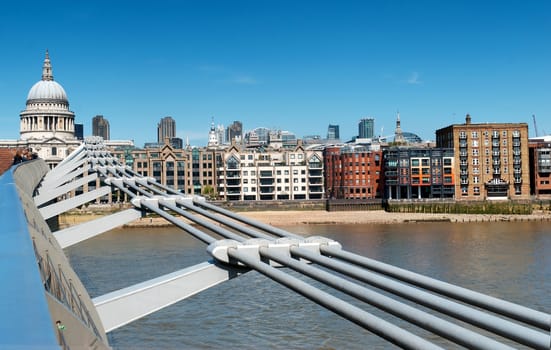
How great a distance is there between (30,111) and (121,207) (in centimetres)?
3085

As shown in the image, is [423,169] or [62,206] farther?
[423,169]

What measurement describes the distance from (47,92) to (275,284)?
69.0 meters

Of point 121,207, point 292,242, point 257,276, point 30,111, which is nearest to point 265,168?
point 121,207

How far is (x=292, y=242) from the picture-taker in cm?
368

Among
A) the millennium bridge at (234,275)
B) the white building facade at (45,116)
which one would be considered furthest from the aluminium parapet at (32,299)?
the white building facade at (45,116)

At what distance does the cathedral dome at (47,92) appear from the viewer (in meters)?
79.7

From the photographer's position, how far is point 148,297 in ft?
11.7

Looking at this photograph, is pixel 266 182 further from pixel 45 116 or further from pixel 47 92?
pixel 47 92

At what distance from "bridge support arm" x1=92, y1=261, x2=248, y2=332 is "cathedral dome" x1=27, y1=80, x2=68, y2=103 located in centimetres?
8047

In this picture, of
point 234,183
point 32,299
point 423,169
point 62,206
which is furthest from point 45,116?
point 32,299

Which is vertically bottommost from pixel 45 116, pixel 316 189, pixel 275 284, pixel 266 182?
pixel 275 284

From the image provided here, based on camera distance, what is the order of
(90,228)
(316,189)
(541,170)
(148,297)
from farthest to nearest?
(316,189) < (541,170) < (90,228) < (148,297)

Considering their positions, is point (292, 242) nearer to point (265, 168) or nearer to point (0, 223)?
point (0, 223)

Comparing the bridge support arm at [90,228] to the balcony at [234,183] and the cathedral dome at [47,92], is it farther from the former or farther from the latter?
the cathedral dome at [47,92]
